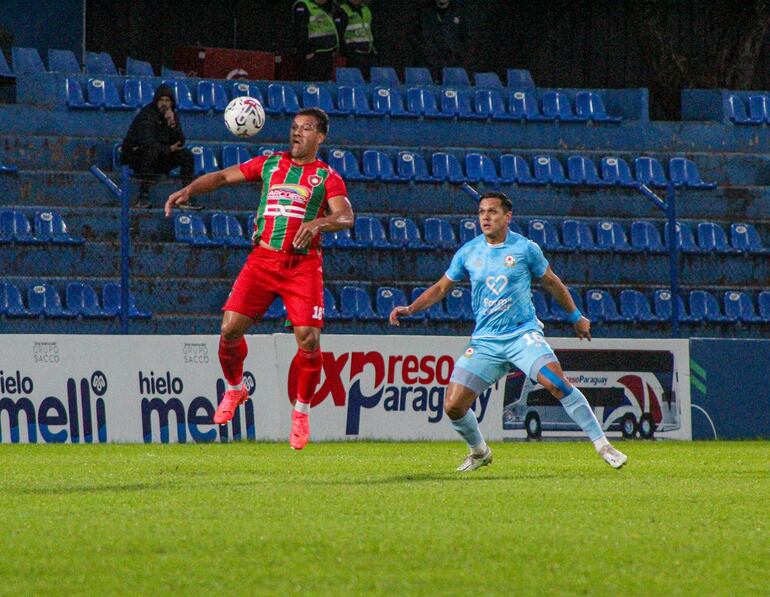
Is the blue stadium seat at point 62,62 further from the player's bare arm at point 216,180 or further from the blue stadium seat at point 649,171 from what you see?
the player's bare arm at point 216,180

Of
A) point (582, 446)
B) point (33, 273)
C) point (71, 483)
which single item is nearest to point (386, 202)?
point (33, 273)

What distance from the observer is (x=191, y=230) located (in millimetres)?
20078

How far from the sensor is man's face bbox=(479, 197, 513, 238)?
32.5 ft

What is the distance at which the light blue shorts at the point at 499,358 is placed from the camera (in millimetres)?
9789

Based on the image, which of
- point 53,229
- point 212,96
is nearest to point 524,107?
point 212,96

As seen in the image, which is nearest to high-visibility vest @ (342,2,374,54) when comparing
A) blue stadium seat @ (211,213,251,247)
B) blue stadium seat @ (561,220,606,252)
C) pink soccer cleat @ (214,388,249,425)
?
blue stadium seat @ (561,220,606,252)

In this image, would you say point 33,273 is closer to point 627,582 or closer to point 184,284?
point 184,284

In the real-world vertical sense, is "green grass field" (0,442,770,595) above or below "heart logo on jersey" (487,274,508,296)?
below

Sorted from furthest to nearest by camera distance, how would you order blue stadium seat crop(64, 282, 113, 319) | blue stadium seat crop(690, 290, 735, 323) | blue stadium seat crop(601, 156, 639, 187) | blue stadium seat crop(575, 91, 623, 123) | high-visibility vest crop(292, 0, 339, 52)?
blue stadium seat crop(575, 91, 623, 123), high-visibility vest crop(292, 0, 339, 52), blue stadium seat crop(601, 156, 639, 187), blue stadium seat crop(690, 290, 735, 323), blue stadium seat crop(64, 282, 113, 319)

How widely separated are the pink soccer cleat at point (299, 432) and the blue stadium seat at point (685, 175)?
45.4ft

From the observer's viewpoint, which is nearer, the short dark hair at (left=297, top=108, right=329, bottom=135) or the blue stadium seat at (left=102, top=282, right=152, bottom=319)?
the short dark hair at (left=297, top=108, right=329, bottom=135)

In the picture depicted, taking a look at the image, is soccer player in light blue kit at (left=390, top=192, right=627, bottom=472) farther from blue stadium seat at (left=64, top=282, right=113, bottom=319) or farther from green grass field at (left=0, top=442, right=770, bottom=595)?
blue stadium seat at (left=64, top=282, right=113, bottom=319)

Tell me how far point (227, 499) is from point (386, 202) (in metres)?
14.3

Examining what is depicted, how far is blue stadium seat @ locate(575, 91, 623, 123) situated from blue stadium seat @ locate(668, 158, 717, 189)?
50.0 inches
